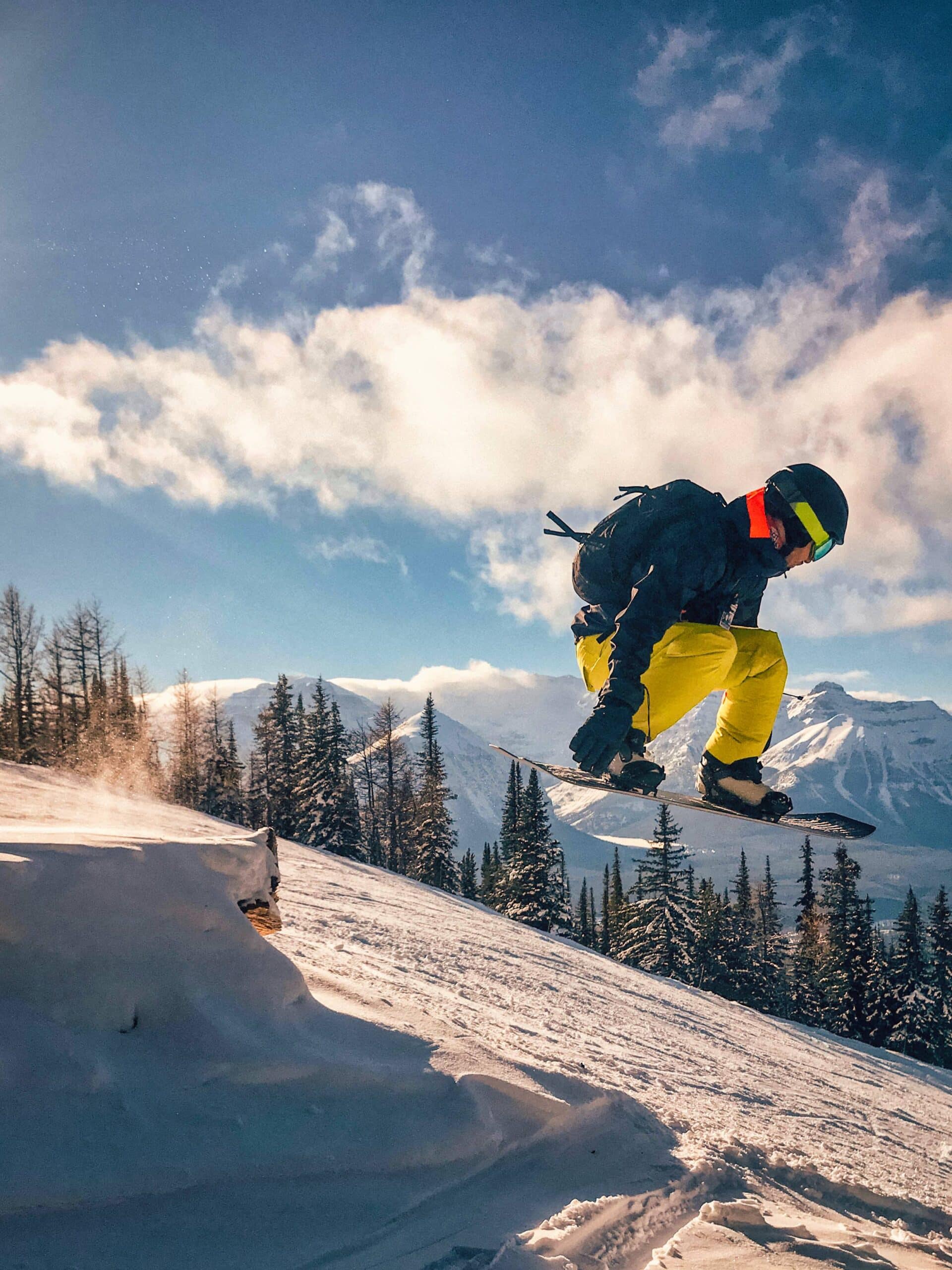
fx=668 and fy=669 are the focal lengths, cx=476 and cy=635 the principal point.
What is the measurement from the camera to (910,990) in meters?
34.2

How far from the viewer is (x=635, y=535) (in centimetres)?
336

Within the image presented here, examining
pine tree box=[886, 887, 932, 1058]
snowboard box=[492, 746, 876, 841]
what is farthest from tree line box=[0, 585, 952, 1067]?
snowboard box=[492, 746, 876, 841]

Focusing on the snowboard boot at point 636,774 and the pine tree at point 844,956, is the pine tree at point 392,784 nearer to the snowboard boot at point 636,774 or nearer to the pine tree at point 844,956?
the pine tree at point 844,956

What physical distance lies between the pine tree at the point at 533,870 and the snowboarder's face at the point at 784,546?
2587 centimetres

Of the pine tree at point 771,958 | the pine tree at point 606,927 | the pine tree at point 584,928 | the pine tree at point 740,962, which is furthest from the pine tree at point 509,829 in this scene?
the pine tree at point 771,958

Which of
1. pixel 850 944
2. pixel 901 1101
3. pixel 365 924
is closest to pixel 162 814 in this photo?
pixel 365 924

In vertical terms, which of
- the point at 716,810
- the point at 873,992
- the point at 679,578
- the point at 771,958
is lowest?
the point at 771,958

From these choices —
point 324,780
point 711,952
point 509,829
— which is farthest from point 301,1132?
point 509,829

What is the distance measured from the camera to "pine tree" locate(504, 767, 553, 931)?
29.5 m

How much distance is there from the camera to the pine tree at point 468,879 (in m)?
43.1

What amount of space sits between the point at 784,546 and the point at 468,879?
46.9 m

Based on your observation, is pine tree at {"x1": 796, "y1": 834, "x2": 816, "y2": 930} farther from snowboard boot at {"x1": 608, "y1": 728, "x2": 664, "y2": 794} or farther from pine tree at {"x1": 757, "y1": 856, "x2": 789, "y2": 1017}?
snowboard boot at {"x1": 608, "y1": 728, "x2": 664, "y2": 794}

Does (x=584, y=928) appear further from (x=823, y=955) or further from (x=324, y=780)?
(x=324, y=780)

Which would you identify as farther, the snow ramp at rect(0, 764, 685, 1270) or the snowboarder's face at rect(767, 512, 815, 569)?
the snowboarder's face at rect(767, 512, 815, 569)
